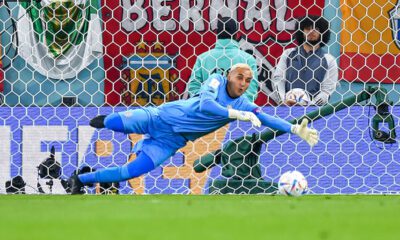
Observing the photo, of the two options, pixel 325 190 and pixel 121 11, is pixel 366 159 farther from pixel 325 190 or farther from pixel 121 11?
pixel 121 11

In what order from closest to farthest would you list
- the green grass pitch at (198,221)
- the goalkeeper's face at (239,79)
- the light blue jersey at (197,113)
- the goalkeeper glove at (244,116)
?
the green grass pitch at (198,221), the goalkeeper glove at (244,116), the goalkeeper's face at (239,79), the light blue jersey at (197,113)

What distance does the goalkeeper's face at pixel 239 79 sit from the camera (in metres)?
5.97

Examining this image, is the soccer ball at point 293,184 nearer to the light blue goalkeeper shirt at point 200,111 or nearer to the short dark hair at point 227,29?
the light blue goalkeeper shirt at point 200,111

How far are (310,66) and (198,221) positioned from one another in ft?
10.4

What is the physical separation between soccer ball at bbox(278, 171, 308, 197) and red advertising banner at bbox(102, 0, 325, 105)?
0.86 meters

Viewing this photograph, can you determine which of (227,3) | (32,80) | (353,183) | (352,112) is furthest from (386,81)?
(32,80)

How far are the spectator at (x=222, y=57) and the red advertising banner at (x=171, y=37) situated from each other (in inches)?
1.9

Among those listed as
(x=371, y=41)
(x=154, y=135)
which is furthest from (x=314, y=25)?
(x=154, y=135)

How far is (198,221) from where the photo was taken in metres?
3.43

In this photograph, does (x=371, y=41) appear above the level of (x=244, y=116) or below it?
above

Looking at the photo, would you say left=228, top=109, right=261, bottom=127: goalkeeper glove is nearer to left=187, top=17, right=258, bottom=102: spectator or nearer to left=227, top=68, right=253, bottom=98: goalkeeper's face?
left=227, top=68, right=253, bottom=98: goalkeeper's face

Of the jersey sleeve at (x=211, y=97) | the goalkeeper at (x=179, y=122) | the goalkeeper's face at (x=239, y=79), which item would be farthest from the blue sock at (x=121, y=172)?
the goalkeeper's face at (x=239, y=79)

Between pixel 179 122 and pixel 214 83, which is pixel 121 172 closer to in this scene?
pixel 179 122

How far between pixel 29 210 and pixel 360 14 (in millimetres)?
3051
